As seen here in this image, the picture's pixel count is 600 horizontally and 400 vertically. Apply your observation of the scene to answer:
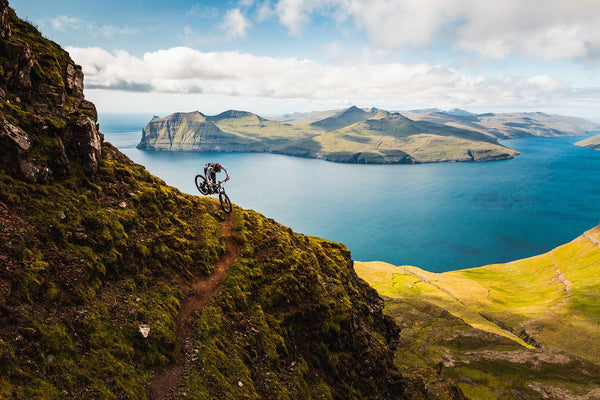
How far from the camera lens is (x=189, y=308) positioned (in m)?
24.9

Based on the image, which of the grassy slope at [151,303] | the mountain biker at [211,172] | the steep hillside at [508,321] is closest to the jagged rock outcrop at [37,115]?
the grassy slope at [151,303]

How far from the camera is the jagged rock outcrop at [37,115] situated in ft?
69.6

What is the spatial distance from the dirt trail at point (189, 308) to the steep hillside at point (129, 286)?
0.09 m

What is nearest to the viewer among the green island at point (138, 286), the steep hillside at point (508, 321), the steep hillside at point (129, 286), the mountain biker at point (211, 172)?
the steep hillside at point (129, 286)

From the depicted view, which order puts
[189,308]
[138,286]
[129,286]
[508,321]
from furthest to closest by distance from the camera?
[508,321]
[189,308]
[138,286]
[129,286]

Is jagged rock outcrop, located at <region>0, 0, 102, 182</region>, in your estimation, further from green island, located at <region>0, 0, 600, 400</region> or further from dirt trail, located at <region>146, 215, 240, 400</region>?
dirt trail, located at <region>146, 215, 240, 400</region>

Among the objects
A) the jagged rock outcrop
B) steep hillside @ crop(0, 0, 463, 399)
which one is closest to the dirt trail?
steep hillside @ crop(0, 0, 463, 399)

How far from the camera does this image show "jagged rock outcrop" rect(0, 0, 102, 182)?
21.2m

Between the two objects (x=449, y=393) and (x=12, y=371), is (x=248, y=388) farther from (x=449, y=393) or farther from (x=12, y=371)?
(x=449, y=393)

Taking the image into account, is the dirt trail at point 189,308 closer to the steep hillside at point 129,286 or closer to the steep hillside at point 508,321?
the steep hillside at point 129,286

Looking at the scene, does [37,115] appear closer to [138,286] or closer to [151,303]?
[138,286]

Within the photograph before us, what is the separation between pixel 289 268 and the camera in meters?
34.4

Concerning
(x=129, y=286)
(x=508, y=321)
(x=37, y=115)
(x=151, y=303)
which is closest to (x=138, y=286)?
(x=129, y=286)

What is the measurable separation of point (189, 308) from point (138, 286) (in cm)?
437
